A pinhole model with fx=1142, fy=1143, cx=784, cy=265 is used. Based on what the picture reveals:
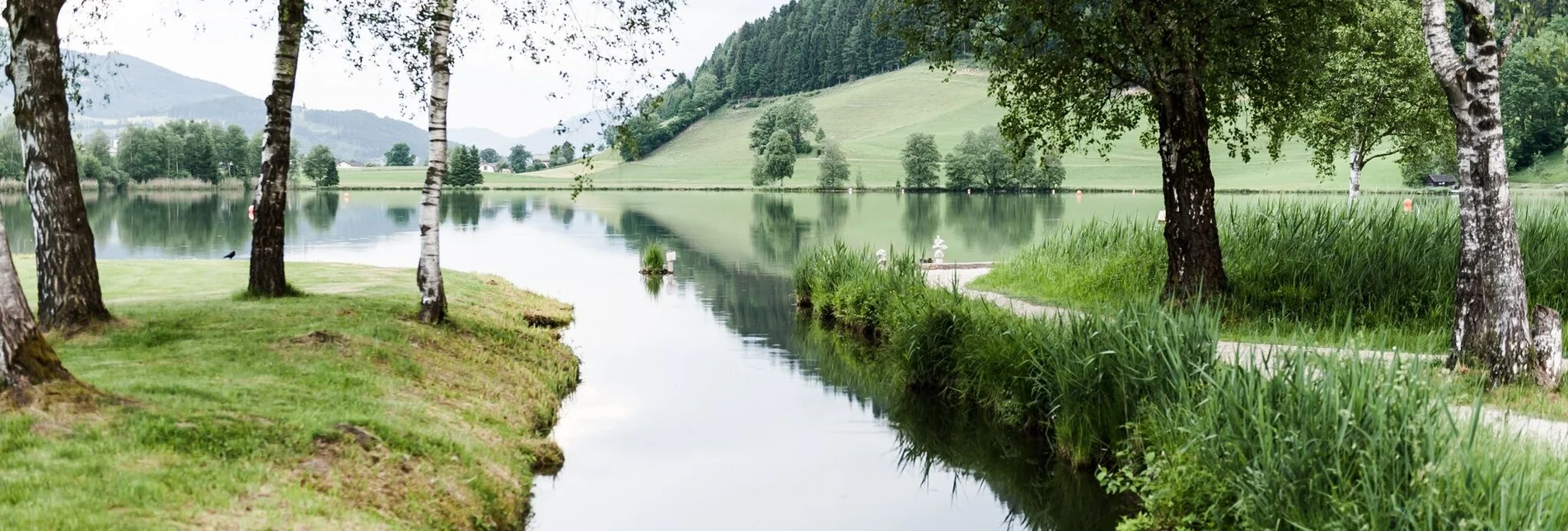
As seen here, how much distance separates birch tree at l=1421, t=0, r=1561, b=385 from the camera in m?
12.9

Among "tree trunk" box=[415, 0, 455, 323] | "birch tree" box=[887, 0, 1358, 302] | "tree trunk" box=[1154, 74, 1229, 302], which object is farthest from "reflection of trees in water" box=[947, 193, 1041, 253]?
"tree trunk" box=[415, 0, 455, 323]

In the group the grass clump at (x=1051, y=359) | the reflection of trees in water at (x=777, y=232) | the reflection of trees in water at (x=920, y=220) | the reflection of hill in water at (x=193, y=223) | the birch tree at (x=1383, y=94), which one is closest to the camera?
the grass clump at (x=1051, y=359)

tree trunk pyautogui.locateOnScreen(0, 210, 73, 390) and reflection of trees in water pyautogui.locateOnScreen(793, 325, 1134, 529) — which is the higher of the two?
tree trunk pyautogui.locateOnScreen(0, 210, 73, 390)

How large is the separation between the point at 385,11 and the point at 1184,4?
12.7 metres

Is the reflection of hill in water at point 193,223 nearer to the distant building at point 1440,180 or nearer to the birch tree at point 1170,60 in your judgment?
the birch tree at point 1170,60

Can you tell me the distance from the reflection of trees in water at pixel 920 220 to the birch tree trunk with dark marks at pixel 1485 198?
27.7 meters

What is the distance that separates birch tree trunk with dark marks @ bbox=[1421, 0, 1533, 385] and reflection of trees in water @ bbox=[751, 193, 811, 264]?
26.3m

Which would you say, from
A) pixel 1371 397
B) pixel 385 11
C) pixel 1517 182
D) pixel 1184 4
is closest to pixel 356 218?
pixel 385 11

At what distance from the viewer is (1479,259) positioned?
13289 mm

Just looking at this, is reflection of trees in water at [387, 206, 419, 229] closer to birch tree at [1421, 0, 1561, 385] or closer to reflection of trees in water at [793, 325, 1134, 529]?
reflection of trees in water at [793, 325, 1134, 529]

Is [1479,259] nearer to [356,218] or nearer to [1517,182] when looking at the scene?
[356,218]

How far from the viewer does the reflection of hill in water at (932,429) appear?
12.6 m

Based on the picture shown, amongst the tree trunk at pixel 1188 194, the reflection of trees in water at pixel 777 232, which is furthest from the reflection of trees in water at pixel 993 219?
the tree trunk at pixel 1188 194

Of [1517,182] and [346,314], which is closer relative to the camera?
[346,314]
